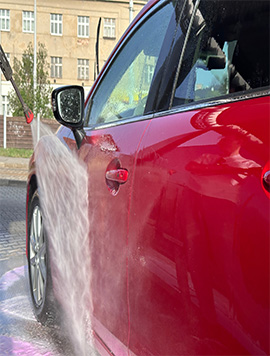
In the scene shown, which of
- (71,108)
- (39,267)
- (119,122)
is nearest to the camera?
(119,122)

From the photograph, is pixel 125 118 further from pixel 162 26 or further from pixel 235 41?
pixel 235 41

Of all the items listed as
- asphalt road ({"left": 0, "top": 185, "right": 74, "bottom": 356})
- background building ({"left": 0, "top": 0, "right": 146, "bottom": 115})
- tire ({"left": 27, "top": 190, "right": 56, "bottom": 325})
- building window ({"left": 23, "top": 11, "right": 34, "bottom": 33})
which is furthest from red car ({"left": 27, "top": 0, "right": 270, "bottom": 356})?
building window ({"left": 23, "top": 11, "right": 34, "bottom": 33})

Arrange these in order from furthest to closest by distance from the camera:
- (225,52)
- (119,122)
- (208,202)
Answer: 1. (119,122)
2. (225,52)
3. (208,202)

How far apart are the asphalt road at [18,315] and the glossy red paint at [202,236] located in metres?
1.24

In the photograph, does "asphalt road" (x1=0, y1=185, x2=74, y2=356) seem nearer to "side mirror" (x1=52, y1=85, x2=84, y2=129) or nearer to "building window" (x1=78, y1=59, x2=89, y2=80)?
"side mirror" (x1=52, y1=85, x2=84, y2=129)

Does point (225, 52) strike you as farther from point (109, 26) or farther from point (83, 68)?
point (83, 68)

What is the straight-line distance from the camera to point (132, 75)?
237 cm

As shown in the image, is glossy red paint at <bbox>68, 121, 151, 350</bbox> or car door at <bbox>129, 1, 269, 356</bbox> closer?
car door at <bbox>129, 1, 269, 356</bbox>

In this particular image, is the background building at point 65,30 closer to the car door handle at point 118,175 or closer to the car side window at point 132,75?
the car side window at point 132,75

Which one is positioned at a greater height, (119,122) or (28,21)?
(28,21)

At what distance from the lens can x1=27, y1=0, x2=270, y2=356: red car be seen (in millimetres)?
1261

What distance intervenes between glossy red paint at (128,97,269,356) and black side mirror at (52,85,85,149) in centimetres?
84

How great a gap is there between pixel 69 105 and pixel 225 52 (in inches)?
40.9

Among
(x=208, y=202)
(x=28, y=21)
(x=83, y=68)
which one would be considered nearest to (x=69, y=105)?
(x=208, y=202)
